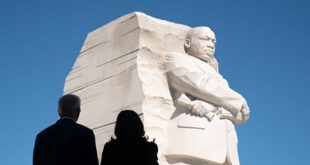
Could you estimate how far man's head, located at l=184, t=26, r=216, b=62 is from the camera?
23.9 ft

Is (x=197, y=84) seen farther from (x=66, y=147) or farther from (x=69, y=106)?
(x=66, y=147)

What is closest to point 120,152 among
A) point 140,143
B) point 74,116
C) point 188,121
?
point 140,143

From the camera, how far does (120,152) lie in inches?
157

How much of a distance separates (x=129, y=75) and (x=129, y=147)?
9.84 ft

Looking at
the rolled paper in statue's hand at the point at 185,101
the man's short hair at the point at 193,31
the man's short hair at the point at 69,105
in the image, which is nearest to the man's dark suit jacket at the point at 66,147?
the man's short hair at the point at 69,105

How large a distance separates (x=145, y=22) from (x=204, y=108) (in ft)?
4.86

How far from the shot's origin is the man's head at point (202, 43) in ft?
23.9

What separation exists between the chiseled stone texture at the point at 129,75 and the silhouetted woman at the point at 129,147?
2422 millimetres

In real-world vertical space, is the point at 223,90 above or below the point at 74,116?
above

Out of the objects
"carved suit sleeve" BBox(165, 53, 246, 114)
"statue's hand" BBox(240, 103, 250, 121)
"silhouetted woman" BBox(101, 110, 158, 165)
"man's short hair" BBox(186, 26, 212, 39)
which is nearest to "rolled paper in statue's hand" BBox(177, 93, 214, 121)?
"carved suit sleeve" BBox(165, 53, 246, 114)

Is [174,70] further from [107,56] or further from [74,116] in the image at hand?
[74,116]

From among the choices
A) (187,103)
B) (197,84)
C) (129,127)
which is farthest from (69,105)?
(197,84)

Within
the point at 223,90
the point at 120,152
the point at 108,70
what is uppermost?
the point at 108,70

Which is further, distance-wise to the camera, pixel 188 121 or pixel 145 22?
pixel 145 22
